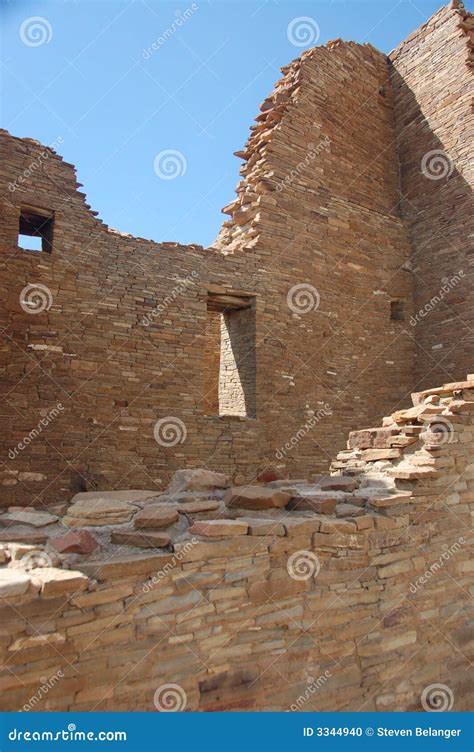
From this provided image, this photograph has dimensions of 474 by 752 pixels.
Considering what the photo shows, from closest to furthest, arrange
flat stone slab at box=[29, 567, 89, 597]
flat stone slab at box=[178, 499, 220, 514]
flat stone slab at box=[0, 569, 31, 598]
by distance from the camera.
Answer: flat stone slab at box=[0, 569, 31, 598] → flat stone slab at box=[29, 567, 89, 597] → flat stone slab at box=[178, 499, 220, 514]

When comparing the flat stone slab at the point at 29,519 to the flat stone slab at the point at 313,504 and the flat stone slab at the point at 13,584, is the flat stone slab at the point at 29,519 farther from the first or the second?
the flat stone slab at the point at 313,504

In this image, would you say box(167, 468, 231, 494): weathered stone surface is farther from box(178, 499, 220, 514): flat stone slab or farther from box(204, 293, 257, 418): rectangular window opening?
box(204, 293, 257, 418): rectangular window opening

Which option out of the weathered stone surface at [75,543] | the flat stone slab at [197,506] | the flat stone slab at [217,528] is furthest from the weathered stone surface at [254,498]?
the weathered stone surface at [75,543]

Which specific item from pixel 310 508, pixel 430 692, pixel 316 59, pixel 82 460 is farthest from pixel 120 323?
pixel 316 59

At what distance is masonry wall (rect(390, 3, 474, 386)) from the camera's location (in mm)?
11461

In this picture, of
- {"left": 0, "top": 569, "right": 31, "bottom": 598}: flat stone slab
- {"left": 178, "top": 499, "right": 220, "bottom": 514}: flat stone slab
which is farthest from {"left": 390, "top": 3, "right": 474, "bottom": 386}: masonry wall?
{"left": 0, "top": 569, "right": 31, "bottom": 598}: flat stone slab

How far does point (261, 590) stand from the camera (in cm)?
413

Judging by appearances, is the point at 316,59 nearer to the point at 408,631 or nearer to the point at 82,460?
the point at 82,460

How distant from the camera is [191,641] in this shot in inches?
148

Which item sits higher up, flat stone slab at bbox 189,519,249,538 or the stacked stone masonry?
the stacked stone masonry

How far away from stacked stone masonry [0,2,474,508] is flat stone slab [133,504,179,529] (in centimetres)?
398

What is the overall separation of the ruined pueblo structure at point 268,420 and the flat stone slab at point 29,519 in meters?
0.03

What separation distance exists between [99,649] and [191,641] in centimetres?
68

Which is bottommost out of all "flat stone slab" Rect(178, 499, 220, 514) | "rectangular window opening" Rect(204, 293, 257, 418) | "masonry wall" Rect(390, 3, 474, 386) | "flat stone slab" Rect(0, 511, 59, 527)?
"flat stone slab" Rect(0, 511, 59, 527)
